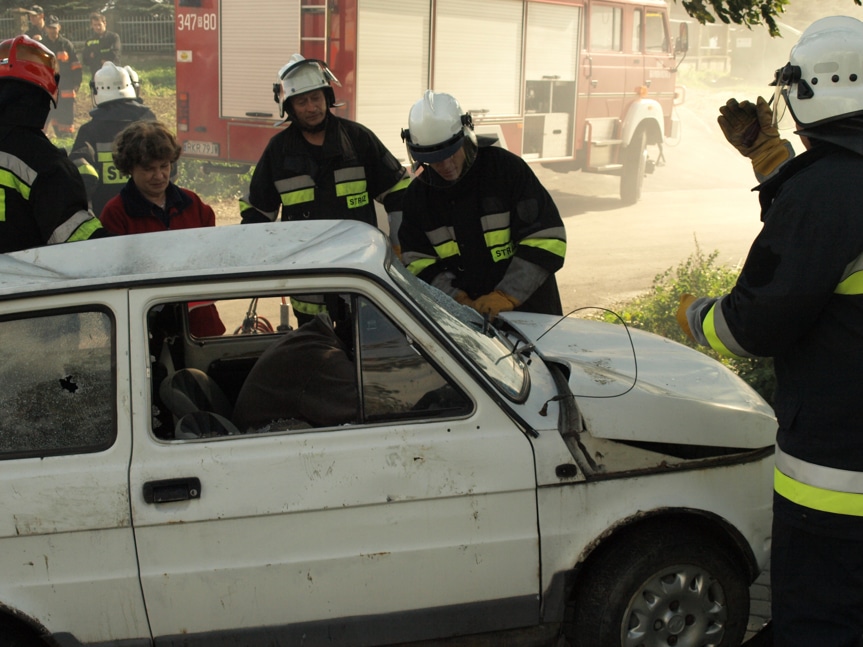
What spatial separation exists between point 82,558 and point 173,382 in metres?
0.60

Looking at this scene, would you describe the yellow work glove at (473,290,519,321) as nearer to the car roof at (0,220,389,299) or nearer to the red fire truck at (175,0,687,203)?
the car roof at (0,220,389,299)

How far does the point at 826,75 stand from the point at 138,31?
72.0 ft

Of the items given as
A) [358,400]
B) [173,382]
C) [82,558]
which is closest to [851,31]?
[358,400]

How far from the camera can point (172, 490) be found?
250cm

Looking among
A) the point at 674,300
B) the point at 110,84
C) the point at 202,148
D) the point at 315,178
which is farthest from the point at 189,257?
the point at 202,148

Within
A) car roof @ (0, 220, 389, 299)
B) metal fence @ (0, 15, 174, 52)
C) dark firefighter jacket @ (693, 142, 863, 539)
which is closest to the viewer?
dark firefighter jacket @ (693, 142, 863, 539)

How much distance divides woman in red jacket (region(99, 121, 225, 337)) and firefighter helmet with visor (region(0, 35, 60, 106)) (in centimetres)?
41

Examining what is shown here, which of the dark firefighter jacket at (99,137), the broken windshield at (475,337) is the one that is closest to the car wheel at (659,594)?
the broken windshield at (475,337)

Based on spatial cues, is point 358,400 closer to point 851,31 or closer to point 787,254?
point 787,254

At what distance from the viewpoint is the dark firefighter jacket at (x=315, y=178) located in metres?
4.68

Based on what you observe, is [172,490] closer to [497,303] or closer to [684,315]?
[684,315]

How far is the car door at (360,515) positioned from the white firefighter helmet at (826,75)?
1177 mm

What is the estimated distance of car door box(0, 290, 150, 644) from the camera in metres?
2.47

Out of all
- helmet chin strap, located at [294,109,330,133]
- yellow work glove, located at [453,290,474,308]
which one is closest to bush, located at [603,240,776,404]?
yellow work glove, located at [453,290,474,308]
